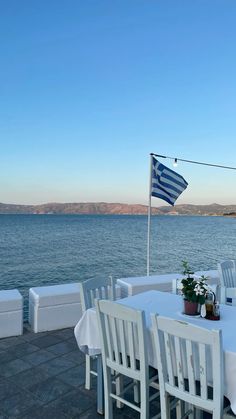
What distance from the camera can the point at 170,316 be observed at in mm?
2217

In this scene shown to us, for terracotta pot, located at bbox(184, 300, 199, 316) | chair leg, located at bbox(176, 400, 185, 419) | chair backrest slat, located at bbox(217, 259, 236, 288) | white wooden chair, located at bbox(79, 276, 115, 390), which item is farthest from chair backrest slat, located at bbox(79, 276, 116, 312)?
→ chair backrest slat, located at bbox(217, 259, 236, 288)

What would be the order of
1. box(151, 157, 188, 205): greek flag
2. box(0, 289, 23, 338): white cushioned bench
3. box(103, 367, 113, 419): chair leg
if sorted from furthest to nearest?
box(151, 157, 188, 205): greek flag, box(0, 289, 23, 338): white cushioned bench, box(103, 367, 113, 419): chair leg

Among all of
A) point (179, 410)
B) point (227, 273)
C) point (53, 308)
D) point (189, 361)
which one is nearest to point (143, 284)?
point (227, 273)

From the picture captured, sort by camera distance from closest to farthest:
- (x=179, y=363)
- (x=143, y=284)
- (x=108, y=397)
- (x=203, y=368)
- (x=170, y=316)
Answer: (x=203, y=368), (x=179, y=363), (x=108, y=397), (x=170, y=316), (x=143, y=284)

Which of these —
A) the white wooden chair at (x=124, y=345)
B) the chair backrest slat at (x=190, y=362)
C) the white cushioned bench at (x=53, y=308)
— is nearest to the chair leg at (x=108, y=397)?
the white wooden chair at (x=124, y=345)

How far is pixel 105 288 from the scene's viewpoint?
2.92m

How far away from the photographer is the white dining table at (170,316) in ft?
5.27

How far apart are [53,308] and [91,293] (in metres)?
1.33

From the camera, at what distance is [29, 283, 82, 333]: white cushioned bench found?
148 inches

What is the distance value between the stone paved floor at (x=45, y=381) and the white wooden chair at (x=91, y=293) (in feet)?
0.45

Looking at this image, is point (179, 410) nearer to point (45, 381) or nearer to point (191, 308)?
point (191, 308)

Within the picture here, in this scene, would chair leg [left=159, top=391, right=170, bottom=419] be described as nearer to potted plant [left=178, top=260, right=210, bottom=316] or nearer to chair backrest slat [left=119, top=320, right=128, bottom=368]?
chair backrest slat [left=119, top=320, right=128, bottom=368]

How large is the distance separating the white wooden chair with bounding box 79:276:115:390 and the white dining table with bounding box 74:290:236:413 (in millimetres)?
240

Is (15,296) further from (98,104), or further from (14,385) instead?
(98,104)
